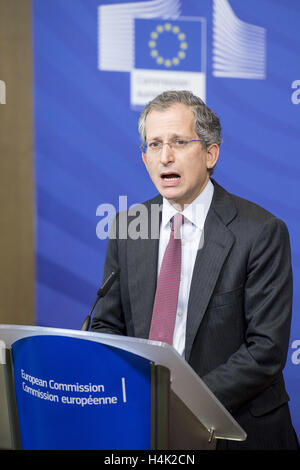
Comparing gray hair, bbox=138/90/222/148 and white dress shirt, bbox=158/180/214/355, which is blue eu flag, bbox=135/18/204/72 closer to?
gray hair, bbox=138/90/222/148

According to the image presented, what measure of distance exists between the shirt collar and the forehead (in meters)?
0.24

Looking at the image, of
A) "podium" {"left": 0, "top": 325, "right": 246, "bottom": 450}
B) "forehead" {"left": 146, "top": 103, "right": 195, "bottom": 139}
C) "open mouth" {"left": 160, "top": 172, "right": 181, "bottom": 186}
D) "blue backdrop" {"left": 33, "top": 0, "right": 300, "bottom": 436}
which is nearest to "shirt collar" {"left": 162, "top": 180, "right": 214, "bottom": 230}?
"open mouth" {"left": 160, "top": 172, "right": 181, "bottom": 186}

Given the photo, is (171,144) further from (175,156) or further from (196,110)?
(196,110)

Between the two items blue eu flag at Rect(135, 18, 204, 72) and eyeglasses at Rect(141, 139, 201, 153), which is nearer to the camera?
eyeglasses at Rect(141, 139, 201, 153)

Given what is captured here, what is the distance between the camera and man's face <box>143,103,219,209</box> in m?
1.75

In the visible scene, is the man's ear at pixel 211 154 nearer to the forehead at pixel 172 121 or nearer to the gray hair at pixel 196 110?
the gray hair at pixel 196 110

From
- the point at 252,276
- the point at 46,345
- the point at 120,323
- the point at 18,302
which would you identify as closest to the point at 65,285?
the point at 18,302

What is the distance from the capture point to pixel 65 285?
2533 mm

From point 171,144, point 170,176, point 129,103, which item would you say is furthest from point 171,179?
point 129,103

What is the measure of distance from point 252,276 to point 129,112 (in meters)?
1.22

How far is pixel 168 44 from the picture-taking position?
2506mm

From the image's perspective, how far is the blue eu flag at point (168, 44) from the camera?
250cm

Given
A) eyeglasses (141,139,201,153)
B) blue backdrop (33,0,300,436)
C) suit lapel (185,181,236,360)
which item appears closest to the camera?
suit lapel (185,181,236,360)
